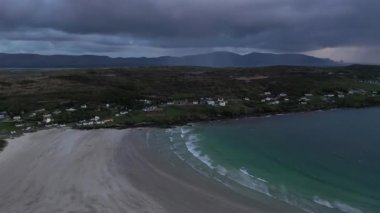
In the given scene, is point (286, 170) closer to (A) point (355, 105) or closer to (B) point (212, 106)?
(B) point (212, 106)

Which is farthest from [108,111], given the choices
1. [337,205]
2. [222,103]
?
[337,205]

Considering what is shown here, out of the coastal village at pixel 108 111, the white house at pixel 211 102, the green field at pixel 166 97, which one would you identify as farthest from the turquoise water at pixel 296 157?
the coastal village at pixel 108 111

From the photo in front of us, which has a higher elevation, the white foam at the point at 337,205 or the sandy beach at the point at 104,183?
the white foam at the point at 337,205

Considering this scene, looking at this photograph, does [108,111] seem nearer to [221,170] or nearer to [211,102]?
[211,102]

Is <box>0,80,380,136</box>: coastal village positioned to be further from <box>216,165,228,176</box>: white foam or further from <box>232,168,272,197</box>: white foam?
<box>232,168,272,197</box>: white foam

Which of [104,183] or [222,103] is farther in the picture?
[222,103]

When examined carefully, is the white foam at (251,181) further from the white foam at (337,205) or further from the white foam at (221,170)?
the white foam at (337,205)
